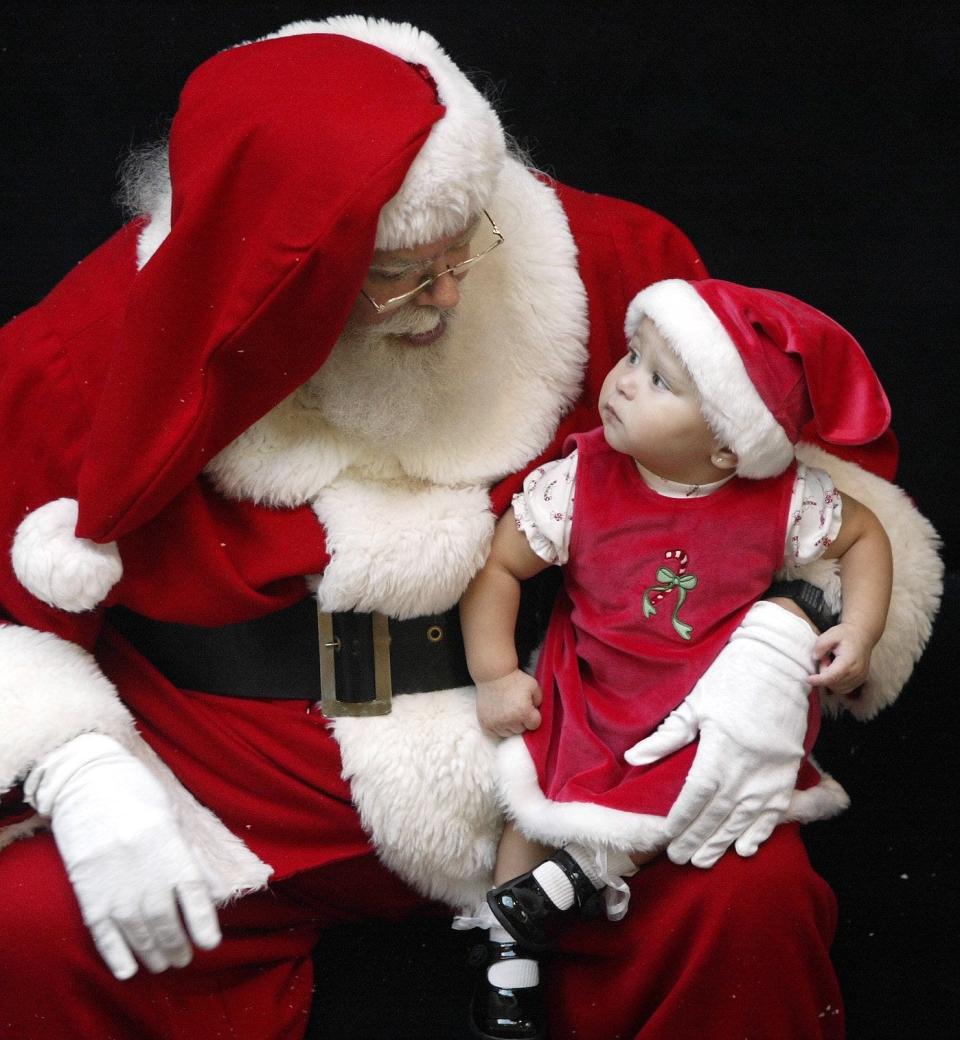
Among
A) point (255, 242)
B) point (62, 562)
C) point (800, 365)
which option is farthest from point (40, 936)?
point (800, 365)

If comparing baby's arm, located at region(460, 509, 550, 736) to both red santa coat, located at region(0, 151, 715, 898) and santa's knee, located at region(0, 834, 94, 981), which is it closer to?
red santa coat, located at region(0, 151, 715, 898)

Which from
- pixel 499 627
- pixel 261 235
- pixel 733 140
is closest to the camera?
pixel 261 235

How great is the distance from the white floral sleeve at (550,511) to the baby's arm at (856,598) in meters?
0.26

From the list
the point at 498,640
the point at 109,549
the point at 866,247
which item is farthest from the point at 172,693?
the point at 866,247

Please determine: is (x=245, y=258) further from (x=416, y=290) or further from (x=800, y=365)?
(x=800, y=365)

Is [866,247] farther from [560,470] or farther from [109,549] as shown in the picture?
[109,549]

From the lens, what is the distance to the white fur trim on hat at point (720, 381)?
140cm

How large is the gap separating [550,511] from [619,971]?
1.49 ft

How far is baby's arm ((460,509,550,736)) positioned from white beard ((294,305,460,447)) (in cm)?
15

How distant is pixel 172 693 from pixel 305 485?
10.8 inches

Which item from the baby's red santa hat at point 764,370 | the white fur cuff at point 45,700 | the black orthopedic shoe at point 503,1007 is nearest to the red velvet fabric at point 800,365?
the baby's red santa hat at point 764,370

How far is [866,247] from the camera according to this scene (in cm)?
217

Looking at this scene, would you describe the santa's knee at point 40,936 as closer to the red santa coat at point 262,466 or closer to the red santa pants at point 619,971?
the red santa pants at point 619,971

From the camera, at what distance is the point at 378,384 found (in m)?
1.52
